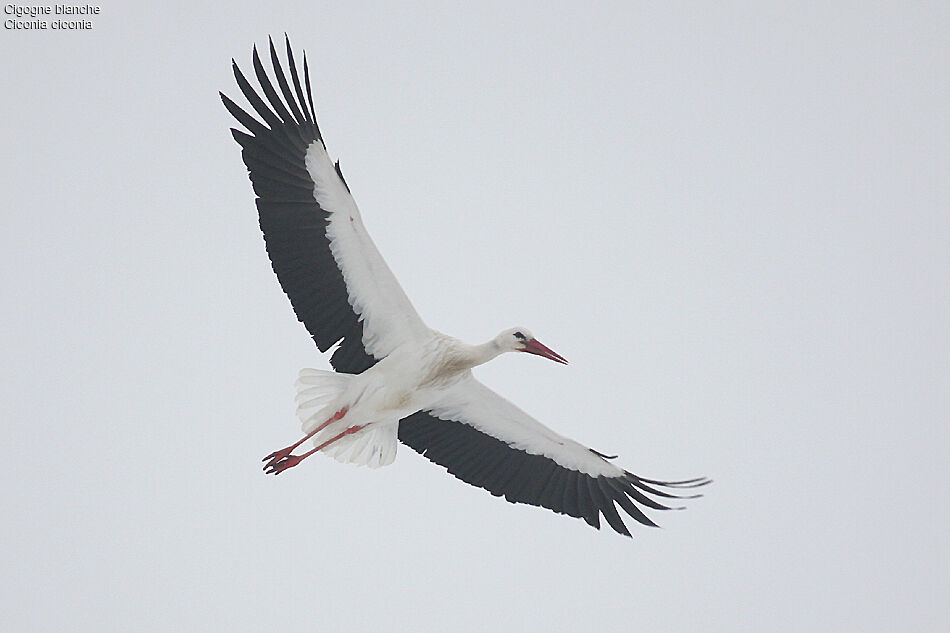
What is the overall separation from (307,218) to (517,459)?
291 cm

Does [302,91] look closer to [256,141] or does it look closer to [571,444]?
[256,141]

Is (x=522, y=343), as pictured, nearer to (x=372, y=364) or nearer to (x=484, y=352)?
(x=484, y=352)

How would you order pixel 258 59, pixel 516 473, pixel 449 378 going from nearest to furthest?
pixel 258 59
pixel 449 378
pixel 516 473

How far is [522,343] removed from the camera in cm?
1023

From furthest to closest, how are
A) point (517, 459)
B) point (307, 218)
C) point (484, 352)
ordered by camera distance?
point (517, 459) → point (484, 352) → point (307, 218)

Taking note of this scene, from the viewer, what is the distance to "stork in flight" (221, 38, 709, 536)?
9.69m

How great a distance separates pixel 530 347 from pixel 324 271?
180cm

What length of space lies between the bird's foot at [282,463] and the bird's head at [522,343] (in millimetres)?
1909

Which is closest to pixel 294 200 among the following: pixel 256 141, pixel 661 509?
pixel 256 141

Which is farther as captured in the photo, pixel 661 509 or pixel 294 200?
pixel 661 509

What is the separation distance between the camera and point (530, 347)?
1026 centimetres

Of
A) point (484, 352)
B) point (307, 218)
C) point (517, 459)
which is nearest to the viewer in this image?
point (307, 218)

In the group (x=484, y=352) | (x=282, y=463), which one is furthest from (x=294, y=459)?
(x=484, y=352)

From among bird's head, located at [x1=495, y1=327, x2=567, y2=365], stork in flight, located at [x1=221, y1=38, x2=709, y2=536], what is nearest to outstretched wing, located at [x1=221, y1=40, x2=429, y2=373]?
stork in flight, located at [x1=221, y1=38, x2=709, y2=536]
